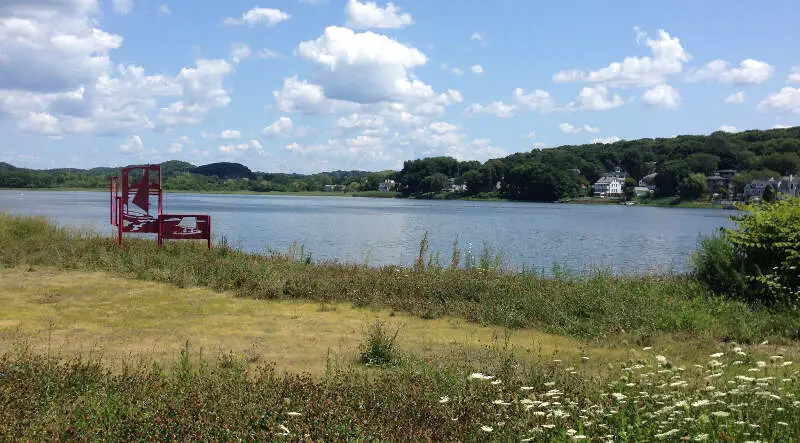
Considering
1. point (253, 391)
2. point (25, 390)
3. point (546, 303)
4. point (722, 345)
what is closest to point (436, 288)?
point (546, 303)

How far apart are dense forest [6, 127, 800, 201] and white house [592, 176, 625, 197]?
2.54 metres

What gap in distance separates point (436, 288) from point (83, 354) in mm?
6320

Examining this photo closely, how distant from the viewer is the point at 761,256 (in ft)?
38.5

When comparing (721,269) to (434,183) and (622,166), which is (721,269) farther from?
(622,166)

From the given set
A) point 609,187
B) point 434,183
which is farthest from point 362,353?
point 434,183

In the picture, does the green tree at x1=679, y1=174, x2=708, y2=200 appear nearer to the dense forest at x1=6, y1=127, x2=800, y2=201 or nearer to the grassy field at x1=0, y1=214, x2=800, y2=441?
the dense forest at x1=6, y1=127, x2=800, y2=201

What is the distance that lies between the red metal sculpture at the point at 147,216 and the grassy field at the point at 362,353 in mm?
474

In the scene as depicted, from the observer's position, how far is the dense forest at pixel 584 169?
444 ft

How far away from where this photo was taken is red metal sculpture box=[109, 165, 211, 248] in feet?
54.3

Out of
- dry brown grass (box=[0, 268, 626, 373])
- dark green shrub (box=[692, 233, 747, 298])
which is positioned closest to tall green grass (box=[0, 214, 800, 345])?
dark green shrub (box=[692, 233, 747, 298])

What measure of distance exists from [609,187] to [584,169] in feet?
53.6

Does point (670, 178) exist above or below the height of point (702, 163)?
below

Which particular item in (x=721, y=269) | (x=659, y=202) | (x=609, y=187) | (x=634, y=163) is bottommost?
(x=659, y=202)

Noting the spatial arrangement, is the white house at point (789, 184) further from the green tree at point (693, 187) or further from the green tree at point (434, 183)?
the green tree at point (434, 183)
